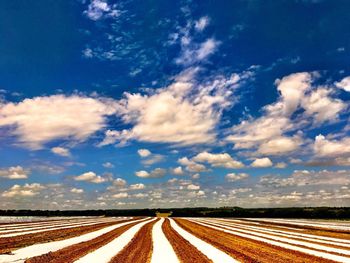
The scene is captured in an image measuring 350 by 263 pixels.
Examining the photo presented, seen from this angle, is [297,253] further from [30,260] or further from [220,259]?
[30,260]

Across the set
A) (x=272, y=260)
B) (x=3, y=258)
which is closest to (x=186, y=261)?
(x=272, y=260)

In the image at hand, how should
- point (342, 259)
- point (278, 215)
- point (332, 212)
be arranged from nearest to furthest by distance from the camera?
point (342, 259)
point (332, 212)
point (278, 215)

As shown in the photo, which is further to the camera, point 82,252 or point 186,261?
point 82,252

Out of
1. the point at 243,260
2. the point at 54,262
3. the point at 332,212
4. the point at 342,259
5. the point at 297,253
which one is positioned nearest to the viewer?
the point at 54,262

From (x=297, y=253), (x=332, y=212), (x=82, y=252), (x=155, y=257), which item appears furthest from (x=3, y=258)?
(x=332, y=212)

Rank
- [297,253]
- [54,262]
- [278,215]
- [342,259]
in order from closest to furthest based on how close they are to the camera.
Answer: [54,262]
[342,259]
[297,253]
[278,215]

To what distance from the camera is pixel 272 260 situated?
A: 56.9 feet

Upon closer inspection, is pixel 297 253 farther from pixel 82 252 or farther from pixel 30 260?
pixel 30 260

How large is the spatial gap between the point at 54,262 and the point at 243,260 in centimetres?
821

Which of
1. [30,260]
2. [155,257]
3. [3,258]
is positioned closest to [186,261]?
[155,257]

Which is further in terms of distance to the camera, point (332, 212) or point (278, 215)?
point (278, 215)

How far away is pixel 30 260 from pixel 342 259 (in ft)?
48.2

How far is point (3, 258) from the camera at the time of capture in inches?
645

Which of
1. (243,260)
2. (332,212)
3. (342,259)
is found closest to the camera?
(243,260)
